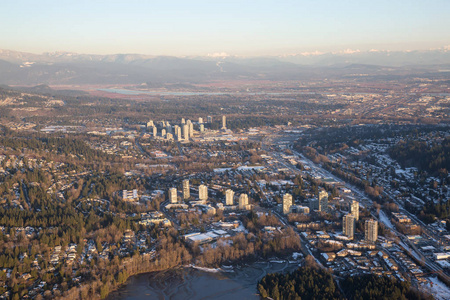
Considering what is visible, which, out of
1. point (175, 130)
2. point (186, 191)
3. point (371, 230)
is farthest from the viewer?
point (175, 130)

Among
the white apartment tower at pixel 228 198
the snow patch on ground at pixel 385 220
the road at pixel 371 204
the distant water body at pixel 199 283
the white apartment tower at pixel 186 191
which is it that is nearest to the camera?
the distant water body at pixel 199 283

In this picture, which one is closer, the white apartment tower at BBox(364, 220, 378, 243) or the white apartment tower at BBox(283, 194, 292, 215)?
the white apartment tower at BBox(364, 220, 378, 243)

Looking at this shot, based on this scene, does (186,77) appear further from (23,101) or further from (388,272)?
(388,272)

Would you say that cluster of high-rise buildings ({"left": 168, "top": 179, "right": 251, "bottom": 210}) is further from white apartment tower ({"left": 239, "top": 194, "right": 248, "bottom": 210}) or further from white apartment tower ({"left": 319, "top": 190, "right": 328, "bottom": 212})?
white apartment tower ({"left": 319, "top": 190, "right": 328, "bottom": 212})

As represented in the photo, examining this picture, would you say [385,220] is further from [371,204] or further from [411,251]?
[411,251]

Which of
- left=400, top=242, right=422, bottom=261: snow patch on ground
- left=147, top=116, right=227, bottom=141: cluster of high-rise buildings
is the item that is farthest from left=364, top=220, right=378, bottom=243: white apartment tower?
left=147, top=116, right=227, bottom=141: cluster of high-rise buildings

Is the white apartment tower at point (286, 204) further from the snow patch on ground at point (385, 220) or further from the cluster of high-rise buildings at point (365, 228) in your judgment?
Result: the snow patch on ground at point (385, 220)

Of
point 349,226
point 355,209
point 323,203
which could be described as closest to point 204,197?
point 323,203

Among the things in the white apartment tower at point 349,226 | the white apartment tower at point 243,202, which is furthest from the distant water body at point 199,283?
the white apartment tower at point 243,202
